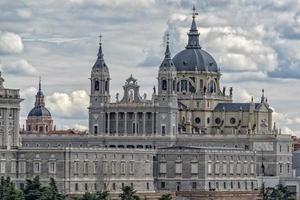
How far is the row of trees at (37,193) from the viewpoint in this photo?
182000mm

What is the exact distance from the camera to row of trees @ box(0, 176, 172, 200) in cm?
18200

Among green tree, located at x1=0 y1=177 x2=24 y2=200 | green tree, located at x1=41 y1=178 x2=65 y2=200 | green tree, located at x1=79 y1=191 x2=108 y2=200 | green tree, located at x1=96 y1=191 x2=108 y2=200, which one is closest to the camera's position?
green tree, located at x1=0 y1=177 x2=24 y2=200

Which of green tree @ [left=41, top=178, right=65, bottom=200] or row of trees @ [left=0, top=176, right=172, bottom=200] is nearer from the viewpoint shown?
row of trees @ [left=0, top=176, right=172, bottom=200]

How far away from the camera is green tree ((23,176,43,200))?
18438 cm

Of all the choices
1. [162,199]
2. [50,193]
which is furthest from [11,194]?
[162,199]

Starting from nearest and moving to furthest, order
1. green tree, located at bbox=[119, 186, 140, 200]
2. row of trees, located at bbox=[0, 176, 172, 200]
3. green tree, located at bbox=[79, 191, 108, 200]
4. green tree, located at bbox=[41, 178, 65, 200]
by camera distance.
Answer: row of trees, located at bbox=[0, 176, 172, 200]
green tree, located at bbox=[41, 178, 65, 200]
green tree, located at bbox=[79, 191, 108, 200]
green tree, located at bbox=[119, 186, 140, 200]

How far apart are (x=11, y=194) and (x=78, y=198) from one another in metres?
10.1

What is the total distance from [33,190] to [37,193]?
5.66ft

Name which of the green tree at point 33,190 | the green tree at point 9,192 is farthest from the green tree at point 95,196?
the green tree at point 9,192

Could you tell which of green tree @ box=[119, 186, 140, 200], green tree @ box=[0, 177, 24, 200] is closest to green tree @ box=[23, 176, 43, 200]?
green tree @ box=[0, 177, 24, 200]

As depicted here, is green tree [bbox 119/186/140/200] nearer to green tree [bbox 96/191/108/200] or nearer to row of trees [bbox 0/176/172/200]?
row of trees [bbox 0/176/172/200]

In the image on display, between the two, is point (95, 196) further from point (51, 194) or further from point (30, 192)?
point (30, 192)

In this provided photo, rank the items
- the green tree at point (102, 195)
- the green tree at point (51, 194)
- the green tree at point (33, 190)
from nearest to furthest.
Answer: the green tree at point (51, 194) < the green tree at point (33, 190) < the green tree at point (102, 195)

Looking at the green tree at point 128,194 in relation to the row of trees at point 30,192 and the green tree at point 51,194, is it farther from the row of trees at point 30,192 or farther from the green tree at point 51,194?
the green tree at point 51,194
